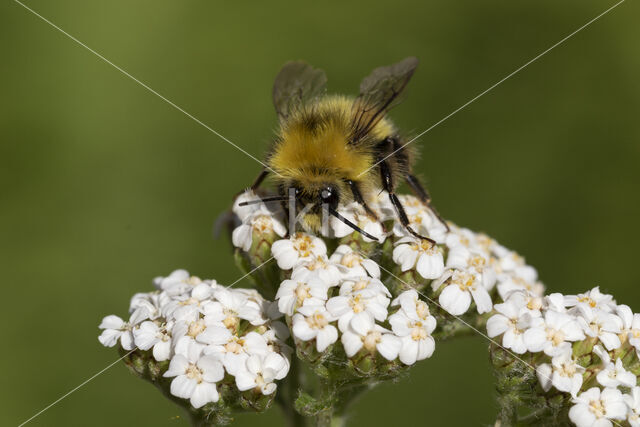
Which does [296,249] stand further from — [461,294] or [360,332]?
[461,294]

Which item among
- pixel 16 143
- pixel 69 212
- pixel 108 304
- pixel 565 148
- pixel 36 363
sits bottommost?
pixel 36 363

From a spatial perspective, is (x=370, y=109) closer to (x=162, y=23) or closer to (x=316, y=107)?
(x=316, y=107)

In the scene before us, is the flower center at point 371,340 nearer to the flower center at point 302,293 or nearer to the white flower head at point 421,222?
the flower center at point 302,293

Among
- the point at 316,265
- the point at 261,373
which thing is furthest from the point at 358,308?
the point at 261,373

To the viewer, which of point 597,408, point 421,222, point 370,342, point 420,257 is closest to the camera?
point 597,408

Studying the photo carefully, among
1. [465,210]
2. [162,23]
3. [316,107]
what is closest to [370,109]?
[316,107]

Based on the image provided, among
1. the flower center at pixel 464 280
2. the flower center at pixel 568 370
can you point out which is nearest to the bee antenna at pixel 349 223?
the flower center at pixel 464 280
